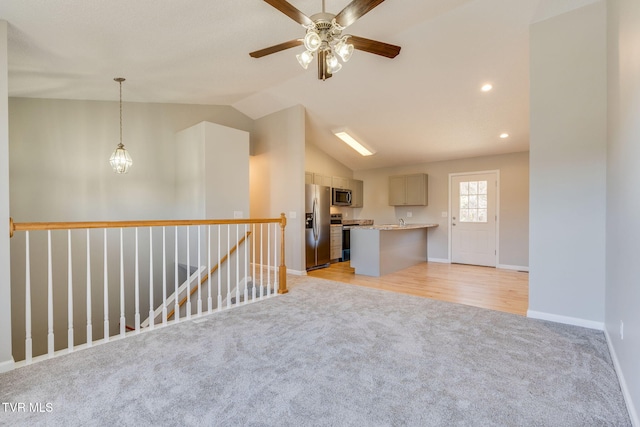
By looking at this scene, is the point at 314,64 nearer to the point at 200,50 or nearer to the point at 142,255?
the point at 200,50

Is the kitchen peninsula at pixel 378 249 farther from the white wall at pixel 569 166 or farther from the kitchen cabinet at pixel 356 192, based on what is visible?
the white wall at pixel 569 166

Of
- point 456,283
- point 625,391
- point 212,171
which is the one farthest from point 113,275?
point 625,391

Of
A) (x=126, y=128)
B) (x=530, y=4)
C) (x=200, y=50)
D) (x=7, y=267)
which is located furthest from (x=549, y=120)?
(x=126, y=128)

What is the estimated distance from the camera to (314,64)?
13.0 ft

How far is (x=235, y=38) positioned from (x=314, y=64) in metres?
1.27

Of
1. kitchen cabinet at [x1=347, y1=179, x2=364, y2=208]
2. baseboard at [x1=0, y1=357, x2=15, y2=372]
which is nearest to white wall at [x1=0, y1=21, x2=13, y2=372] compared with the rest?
baseboard at [x1=0, y1=357, x2=15, y2=372]

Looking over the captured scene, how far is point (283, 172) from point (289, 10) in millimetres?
3387

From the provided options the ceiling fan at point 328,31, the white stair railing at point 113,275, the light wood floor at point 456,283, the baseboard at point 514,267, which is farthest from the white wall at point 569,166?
the baseboard at point 514,267

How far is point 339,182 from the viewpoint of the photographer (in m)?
7.12

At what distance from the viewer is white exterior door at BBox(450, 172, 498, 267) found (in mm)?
6059

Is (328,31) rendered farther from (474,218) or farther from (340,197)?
(474,218)

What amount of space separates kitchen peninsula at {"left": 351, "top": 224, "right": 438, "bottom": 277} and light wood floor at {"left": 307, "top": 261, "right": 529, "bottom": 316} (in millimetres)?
160

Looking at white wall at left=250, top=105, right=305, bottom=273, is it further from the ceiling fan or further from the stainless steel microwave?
the ceiling fan

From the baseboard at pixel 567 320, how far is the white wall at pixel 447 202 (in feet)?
10.7
